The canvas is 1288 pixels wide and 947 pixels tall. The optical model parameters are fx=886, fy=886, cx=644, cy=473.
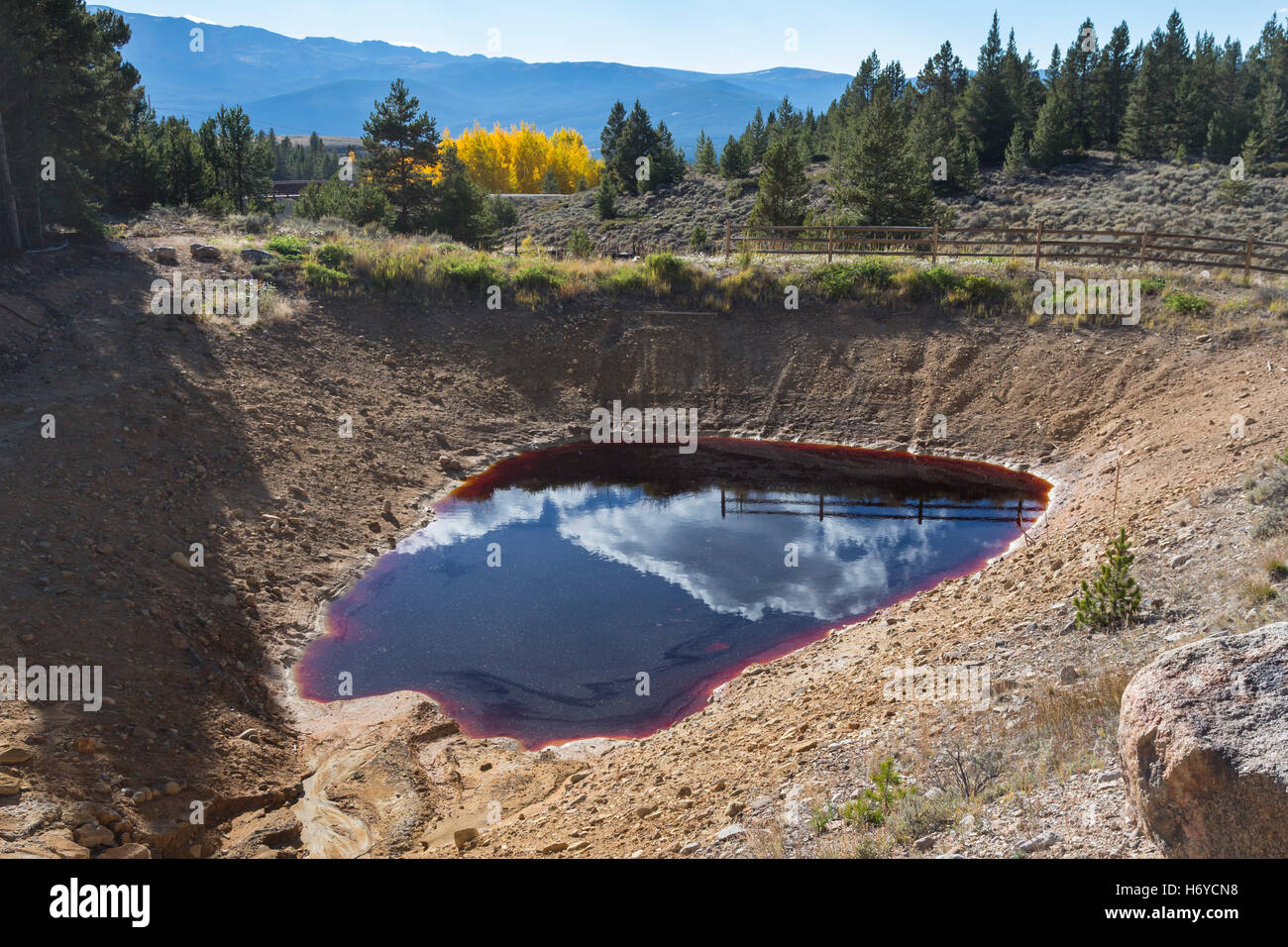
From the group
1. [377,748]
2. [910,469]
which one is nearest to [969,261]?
[910,469]

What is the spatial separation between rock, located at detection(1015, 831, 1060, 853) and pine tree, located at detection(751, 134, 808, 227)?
112ft

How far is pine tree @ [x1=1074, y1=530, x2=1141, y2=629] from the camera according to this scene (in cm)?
956

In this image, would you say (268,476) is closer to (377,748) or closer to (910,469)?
(377,748)

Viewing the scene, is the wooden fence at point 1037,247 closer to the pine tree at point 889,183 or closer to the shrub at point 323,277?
the pine tree at point 889,183

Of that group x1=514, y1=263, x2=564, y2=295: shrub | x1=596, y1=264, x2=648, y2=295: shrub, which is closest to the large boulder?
x1=596, y1=264, x2=648, y2=295: shrub

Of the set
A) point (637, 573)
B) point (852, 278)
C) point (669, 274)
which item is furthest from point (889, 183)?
point (637, 573)

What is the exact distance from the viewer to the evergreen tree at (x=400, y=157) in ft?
121

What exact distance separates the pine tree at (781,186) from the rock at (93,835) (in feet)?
112

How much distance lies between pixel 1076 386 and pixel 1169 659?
17337mm

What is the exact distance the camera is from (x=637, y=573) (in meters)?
15.8

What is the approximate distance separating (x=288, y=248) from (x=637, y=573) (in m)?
16.7

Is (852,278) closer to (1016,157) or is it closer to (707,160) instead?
(1016,157)

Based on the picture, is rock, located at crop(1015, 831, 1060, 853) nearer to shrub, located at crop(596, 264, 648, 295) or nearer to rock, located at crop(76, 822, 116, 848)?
rock, located at crop(76, 822, 116, 848)

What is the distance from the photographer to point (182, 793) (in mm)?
9250
